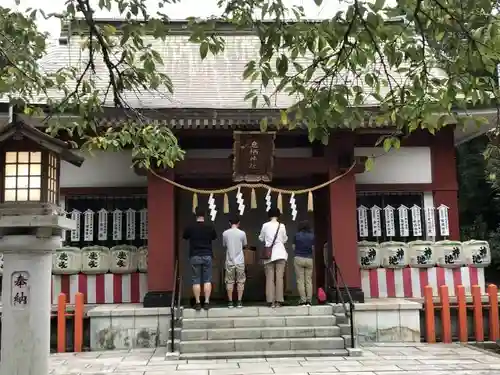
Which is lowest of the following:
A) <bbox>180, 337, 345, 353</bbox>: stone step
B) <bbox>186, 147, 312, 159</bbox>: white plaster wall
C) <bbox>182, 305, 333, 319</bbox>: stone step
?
<bbox>180, 337, 345, 353</bbox>: stone step

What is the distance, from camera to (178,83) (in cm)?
1298

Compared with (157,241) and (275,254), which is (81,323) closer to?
(157,241)

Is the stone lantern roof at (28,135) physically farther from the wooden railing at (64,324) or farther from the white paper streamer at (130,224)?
the white paper streamer at (130,224)

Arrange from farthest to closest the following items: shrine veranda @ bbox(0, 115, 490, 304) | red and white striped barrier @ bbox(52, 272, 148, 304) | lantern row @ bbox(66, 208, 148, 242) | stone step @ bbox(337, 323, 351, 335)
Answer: lantern row @ bbox(66, 208, 148, 242), red and white striped barrier @ bbox(52, 272, 148, 304), shrine veranda @ bbox(0, 115, 490, 304), stone step @ bbox(337, 323, 351, 335)

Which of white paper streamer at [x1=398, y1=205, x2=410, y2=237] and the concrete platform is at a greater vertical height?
white paper streamer at [x1=398, y1=205, x2=410, y2=237]

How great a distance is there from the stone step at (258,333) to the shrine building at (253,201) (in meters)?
1.41

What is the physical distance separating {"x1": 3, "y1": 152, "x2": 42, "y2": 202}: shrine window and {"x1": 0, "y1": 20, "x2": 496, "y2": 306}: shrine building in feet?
13.5

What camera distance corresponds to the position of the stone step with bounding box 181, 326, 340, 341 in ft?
30.6

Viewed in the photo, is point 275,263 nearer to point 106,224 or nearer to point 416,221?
point 416,221

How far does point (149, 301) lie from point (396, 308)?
448cm

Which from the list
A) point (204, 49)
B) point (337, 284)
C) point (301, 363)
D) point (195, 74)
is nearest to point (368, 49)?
point (204, 49)

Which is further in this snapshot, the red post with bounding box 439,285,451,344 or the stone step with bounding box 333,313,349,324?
the red post with bounding box 439,285,451,344

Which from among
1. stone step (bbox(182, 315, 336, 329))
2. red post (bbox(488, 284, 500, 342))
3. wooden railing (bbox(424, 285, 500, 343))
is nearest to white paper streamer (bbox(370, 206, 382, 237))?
wooden railing (bbox(424, 285, 500, 343))

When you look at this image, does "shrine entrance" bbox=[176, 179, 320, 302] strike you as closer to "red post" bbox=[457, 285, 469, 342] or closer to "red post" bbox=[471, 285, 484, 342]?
"red post" bbox=[457, 285, 469, 342]
